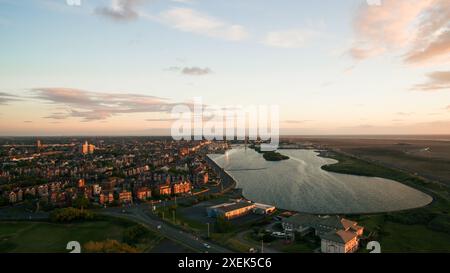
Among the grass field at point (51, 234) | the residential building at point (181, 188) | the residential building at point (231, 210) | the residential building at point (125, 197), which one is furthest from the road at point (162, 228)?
the residential building at point (181, 188)

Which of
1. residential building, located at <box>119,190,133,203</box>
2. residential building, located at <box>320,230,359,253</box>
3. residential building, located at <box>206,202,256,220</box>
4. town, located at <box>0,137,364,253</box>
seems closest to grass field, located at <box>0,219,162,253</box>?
town, located at <box>0,137,364,253</box>

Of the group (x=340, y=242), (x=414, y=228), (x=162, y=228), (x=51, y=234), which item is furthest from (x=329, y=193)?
(x=51, y=234)

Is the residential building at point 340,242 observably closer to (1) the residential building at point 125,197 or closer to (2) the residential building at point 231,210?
(2) the residential building at point 231,210

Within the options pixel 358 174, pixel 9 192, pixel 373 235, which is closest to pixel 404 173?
pixel 358 174
